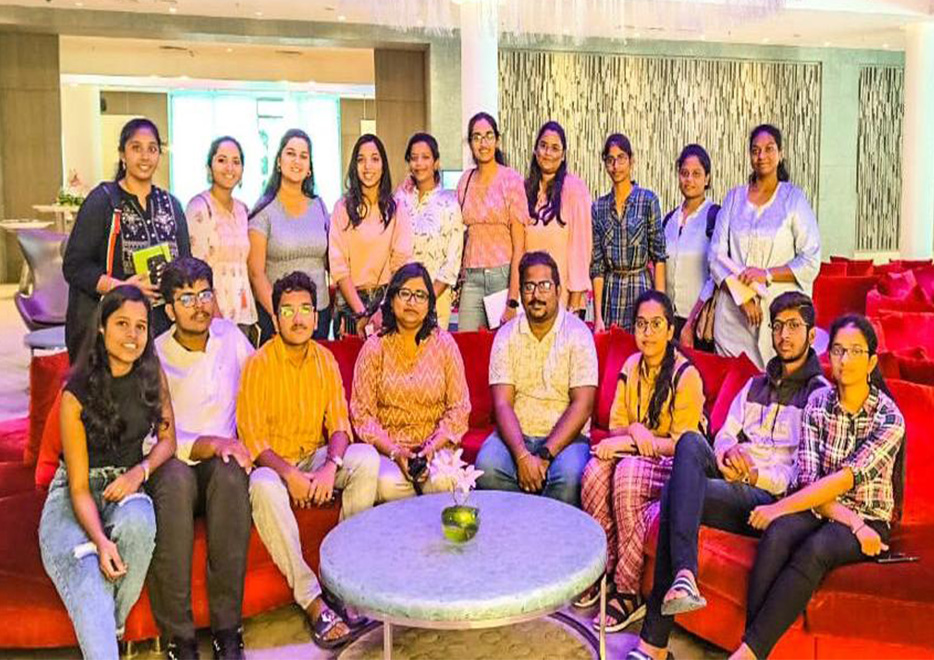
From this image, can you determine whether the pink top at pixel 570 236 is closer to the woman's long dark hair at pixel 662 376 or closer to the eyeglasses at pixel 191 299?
the woman's long dark hair at pixel 662 376

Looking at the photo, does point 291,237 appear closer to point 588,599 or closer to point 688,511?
point 588,599

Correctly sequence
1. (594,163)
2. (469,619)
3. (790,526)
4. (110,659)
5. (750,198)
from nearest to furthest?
(469,619)
(110,659)
(790,526)
(750,198)
(594,163)

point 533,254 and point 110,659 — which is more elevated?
point 533,254

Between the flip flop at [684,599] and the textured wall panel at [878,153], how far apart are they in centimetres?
1707

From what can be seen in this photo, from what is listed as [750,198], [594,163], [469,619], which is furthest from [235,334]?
[594,163]

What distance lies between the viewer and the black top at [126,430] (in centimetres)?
333

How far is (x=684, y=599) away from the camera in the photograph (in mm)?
3086

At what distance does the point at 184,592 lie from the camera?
328 centimetres

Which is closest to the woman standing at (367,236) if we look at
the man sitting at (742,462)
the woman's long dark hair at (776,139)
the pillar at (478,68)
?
the woman's long dark hair at (776,139)

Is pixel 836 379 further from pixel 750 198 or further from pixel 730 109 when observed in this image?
pixel 730 109

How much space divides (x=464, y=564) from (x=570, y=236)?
2.58 meters

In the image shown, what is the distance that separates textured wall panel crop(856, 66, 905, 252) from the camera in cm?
1833

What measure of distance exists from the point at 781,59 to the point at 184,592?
54.9 feet

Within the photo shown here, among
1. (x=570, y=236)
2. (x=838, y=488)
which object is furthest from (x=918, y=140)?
(x=838, y=488)
